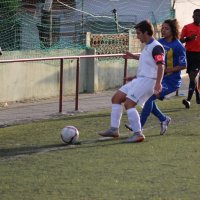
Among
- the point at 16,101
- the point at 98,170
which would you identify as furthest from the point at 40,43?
the point at 98,170

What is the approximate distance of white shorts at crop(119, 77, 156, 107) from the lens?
9.78 metres

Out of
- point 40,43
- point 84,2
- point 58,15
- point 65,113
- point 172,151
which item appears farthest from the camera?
point 84,2

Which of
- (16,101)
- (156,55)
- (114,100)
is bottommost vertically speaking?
(16,101)

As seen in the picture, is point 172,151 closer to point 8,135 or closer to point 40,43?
point 8,135

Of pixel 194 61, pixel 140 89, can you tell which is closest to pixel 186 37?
pixel 194 61

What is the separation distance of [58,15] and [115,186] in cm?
1209

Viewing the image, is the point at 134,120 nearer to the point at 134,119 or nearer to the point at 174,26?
the point at 134,119

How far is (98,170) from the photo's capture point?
7.95 meters

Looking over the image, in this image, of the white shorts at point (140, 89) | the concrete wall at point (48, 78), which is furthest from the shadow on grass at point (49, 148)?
the concrete wall at point (48, 78)

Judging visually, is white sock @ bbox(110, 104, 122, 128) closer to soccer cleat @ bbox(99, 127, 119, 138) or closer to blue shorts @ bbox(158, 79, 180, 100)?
soccer cleat @ bbox(99, 127, 119, 138)

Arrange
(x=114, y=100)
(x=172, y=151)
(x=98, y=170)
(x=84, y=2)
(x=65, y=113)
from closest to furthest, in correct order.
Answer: (x=98, y=170)
(x=172, y=151)
(x=114, y=100)
(x=65, y=113)
(x=84, y=2)

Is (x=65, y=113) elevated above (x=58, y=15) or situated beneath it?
situated beneath

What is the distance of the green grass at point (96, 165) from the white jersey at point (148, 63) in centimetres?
93

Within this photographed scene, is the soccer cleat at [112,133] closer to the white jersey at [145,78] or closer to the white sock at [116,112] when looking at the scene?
the white sock at [116,112]
